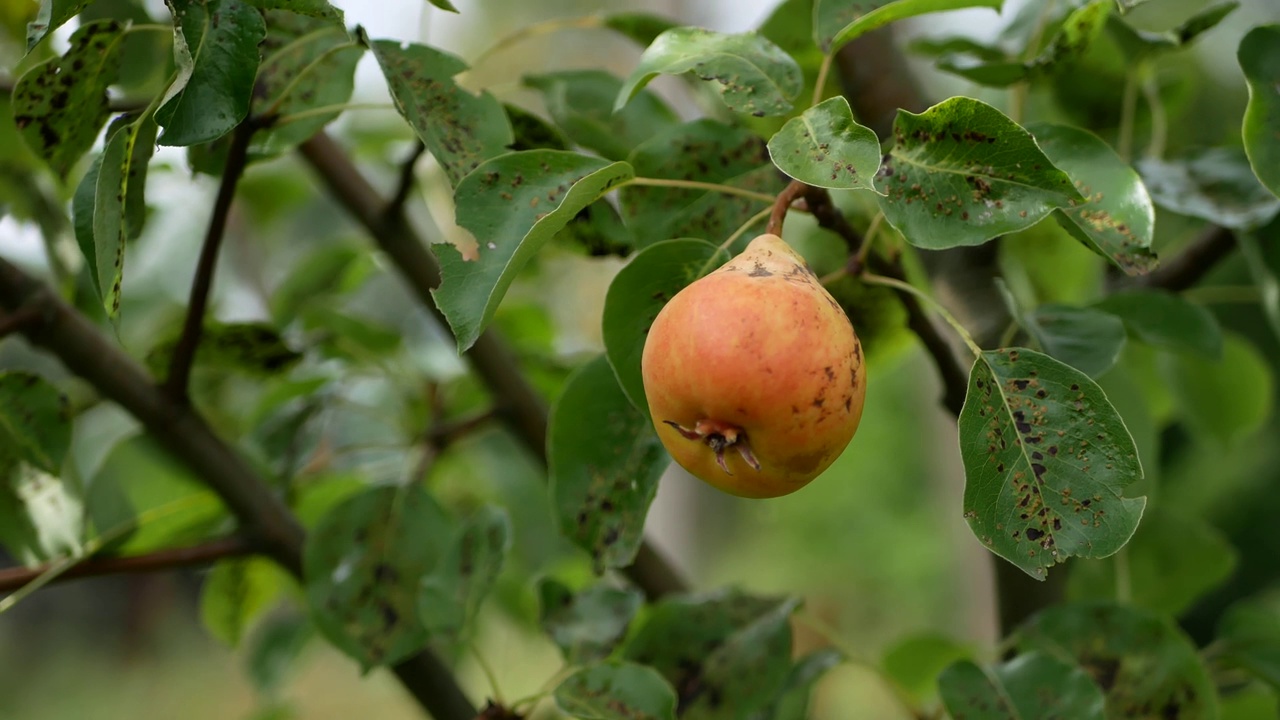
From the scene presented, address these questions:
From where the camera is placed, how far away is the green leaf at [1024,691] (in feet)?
1.27

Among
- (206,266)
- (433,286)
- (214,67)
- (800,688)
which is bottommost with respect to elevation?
(800,688)

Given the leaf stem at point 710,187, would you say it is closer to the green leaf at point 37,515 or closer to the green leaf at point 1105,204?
the green leaf at point 1105,204

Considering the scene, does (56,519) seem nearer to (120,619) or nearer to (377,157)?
(377,157)

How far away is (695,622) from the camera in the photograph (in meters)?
0.46

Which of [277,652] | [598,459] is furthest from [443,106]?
[277,652]

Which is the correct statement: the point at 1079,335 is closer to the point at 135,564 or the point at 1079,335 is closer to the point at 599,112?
the point at 599,112

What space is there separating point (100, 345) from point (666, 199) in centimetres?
30

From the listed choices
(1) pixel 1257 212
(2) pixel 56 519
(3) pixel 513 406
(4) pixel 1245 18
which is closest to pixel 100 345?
(2) pixel 56 519

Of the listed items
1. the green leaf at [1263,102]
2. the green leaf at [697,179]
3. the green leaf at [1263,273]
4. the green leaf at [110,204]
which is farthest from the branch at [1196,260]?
the green leaf at [110,204]

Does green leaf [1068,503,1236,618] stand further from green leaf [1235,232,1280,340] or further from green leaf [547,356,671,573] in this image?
green leaf [547,356,671,573]

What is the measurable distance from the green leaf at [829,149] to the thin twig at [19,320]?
360mm

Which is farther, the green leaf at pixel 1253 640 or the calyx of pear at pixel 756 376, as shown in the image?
the green leaf at pixel 1253 640

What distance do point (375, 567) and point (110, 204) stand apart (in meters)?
0.24

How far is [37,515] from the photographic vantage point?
46cm
